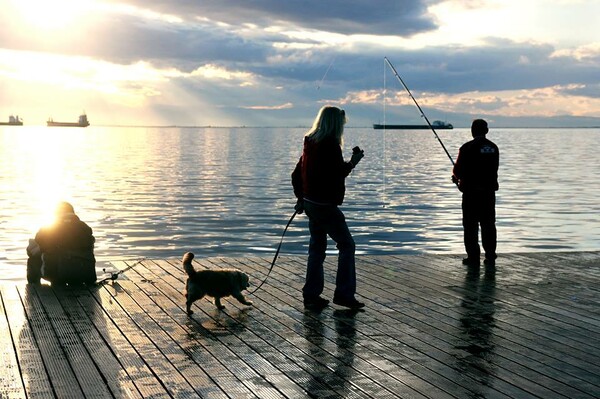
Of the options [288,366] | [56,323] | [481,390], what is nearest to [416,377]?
[481,390]

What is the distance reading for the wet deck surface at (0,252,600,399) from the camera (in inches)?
209

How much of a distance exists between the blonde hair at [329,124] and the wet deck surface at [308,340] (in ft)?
5.46

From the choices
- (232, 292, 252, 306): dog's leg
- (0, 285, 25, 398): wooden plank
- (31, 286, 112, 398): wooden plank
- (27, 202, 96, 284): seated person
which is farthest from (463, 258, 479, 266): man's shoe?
(0, 285, 25, 398): wooden plank

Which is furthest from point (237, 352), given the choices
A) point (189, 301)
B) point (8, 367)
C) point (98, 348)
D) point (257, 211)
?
point (257, 211)

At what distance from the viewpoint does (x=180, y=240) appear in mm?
20312

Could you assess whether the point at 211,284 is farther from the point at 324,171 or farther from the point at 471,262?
the point at 471,262

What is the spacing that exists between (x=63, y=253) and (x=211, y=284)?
2.11m

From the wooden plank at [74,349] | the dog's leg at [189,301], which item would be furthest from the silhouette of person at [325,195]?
the wooden plank at [74,349]

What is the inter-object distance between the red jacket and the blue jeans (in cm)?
10

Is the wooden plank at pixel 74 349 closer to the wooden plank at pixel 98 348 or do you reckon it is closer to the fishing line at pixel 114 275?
the wooden plank at pixel 98 348

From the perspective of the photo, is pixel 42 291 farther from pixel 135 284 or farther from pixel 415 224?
pixel 415 224

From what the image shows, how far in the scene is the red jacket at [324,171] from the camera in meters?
7.33

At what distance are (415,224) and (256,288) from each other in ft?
49.6

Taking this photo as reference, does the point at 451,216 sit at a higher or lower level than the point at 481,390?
lower
